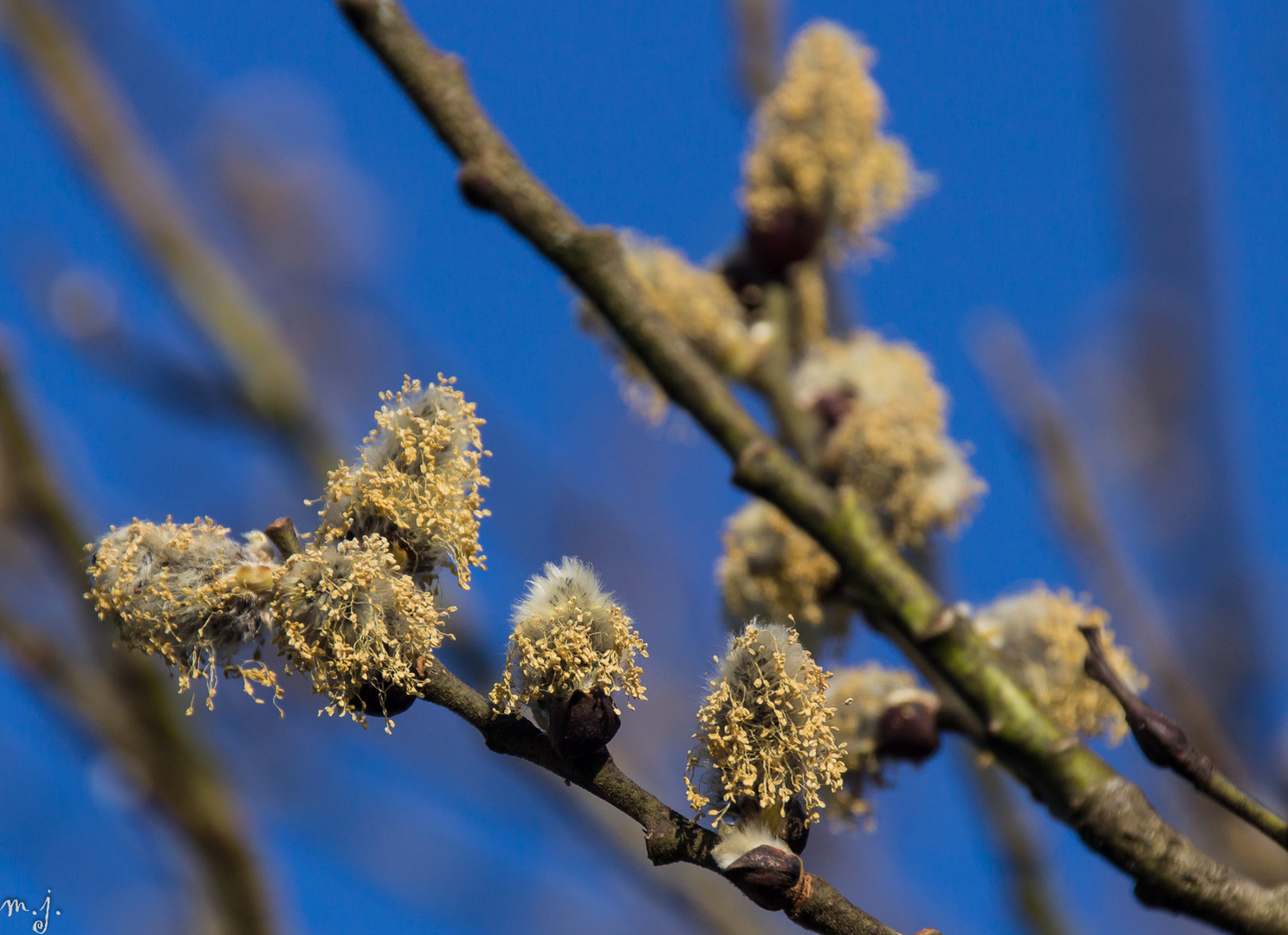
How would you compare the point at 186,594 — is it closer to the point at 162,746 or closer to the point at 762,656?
the point at 762,656

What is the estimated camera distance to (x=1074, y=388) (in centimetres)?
413

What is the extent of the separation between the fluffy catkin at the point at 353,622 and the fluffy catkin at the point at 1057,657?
1.11 m

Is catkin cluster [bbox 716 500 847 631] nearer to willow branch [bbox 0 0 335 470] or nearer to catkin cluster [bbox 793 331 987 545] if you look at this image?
catkin cluster [bbox 793 331 987 545]

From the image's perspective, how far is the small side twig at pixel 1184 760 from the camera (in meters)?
1.35

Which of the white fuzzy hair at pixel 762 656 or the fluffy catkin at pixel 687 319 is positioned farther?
the fluffy catkin at pixel 687 319

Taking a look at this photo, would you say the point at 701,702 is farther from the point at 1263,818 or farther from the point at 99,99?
the point at 99,99

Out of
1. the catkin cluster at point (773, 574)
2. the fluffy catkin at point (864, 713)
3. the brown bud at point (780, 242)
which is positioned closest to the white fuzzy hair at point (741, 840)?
the fluffy catkin at point (864, 713)

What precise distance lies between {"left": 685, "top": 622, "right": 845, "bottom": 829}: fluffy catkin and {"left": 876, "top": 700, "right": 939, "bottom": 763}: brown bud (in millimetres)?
666

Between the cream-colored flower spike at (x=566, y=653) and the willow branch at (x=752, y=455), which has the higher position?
the willow branch at (x=752, y=455)

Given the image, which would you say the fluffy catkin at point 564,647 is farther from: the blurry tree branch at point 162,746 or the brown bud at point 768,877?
the blurry tree branch at point 162,746

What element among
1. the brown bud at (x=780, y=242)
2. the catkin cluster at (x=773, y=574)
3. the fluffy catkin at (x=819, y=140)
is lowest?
the catkin cluster at (x=773, y=574)

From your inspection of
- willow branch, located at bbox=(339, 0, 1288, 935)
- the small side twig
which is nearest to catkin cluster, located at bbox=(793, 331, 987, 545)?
willow branch, located at bbox=(339, 0, 1288, 935)

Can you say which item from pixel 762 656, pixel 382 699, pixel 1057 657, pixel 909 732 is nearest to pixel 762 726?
pixel 762 656

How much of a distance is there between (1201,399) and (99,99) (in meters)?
2.61
